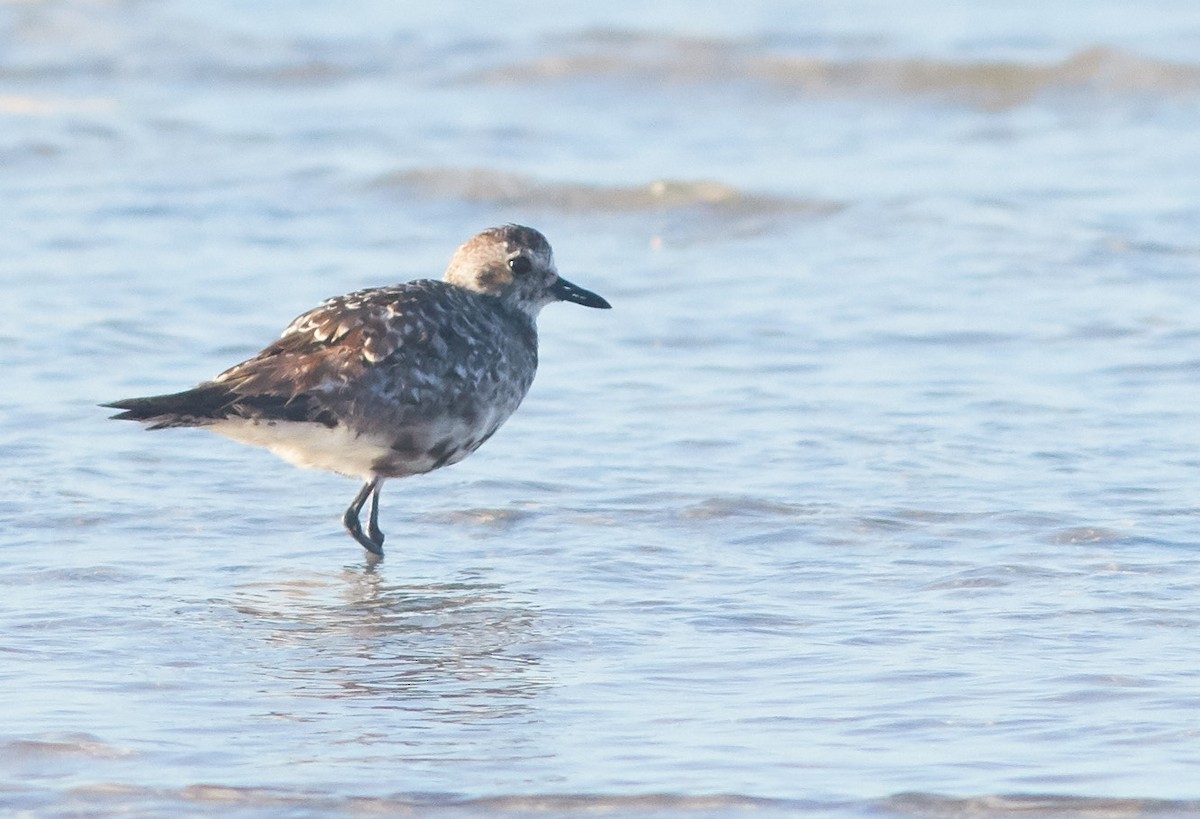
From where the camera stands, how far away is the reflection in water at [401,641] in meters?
6.32

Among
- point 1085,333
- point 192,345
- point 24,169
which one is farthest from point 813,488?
point 24,169

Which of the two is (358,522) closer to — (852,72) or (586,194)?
(586,194)

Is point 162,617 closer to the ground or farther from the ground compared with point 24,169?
closer to the ground

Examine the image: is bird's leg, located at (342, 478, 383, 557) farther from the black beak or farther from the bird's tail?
the black beak

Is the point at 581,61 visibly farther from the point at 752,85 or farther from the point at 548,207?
the point at 548,207

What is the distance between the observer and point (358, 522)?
800 cm

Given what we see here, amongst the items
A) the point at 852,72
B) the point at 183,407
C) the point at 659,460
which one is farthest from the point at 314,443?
the point at 852,72

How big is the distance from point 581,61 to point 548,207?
466cm

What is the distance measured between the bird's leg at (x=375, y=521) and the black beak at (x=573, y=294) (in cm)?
135

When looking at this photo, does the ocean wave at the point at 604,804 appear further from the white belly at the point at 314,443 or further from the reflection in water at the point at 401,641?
the white belly at the point at 314,443

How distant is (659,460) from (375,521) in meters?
1.57

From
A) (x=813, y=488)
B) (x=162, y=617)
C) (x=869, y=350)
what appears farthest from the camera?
(x=869, y=350)

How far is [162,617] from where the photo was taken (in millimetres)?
7004

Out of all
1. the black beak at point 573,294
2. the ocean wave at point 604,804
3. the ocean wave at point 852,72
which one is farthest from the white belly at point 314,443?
the ocean wave at point 852,72
